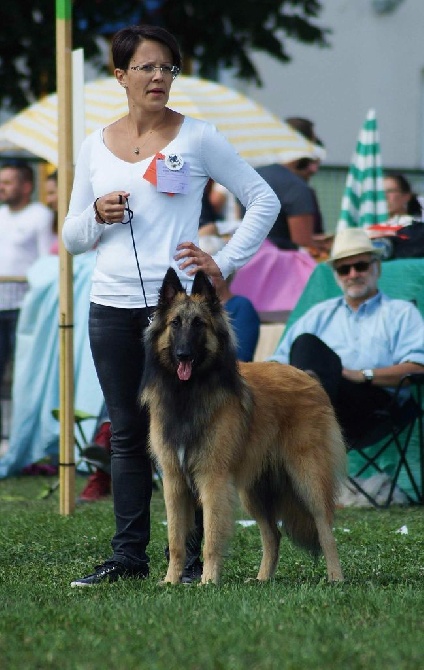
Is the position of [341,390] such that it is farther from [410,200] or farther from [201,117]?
[201,117]

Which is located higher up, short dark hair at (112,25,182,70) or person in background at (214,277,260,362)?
short dark hair at (112,25,182,70)

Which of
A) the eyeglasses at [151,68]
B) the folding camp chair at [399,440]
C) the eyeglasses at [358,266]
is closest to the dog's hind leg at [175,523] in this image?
the eyeglasses at [151,68]

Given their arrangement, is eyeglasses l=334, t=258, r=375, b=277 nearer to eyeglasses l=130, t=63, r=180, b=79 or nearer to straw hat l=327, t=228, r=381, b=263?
straw hat l=327, t=228, r=381, b=263

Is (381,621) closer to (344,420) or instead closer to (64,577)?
(64,577)

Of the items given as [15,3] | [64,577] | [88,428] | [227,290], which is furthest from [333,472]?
[15,3]

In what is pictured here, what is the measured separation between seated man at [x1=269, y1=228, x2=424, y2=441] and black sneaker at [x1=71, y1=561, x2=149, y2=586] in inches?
104

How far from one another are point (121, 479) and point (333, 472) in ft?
3.19

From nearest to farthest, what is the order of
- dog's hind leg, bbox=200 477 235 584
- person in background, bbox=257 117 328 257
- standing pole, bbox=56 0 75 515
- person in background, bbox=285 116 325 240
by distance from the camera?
1. dog's hind leg, bbox=200 477 235 584
2. standing pole, bbox=56 0 75 515
3. person in background, bbox=257 117 328 257
4. person in background, bbox=285 116 325 240

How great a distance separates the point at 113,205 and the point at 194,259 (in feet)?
1.29

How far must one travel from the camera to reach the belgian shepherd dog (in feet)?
18.3

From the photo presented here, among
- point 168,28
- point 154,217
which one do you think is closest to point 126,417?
point 154,217

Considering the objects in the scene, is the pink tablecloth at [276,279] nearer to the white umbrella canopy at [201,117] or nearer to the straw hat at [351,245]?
the white umbrella canopy at [201,117]

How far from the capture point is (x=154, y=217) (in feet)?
18.3

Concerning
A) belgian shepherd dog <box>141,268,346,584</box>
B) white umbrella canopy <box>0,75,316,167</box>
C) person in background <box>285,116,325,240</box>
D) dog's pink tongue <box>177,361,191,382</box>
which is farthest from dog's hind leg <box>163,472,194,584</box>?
person in background <box>285,116,325,240</box>
